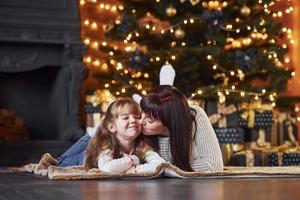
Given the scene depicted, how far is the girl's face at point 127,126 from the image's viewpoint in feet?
6.28

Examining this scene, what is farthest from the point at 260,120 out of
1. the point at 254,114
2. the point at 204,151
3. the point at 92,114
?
the point at 204,151

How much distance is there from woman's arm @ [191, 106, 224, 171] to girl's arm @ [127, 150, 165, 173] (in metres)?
0.14

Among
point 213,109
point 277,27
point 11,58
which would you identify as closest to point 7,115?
point 11,58

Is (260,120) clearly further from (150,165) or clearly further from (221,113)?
(150,165)

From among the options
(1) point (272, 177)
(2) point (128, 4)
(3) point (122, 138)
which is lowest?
(1) point (272, 177)

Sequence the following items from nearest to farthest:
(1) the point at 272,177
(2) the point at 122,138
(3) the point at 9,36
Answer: (1) the point at 272,177
(2) the point at 122,138
(3) the point at 9,36

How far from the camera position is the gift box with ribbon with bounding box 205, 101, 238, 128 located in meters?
4.02

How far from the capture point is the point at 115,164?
1.82 m

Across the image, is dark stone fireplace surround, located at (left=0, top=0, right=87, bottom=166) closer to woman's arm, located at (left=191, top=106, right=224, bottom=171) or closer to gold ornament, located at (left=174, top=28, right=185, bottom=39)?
gold ornament, located at (left=174, top=28, right=185, bottom=39)

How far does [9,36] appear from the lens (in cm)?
403

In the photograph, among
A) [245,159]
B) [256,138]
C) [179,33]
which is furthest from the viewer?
[256,138]

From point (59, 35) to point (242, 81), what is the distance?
49.3 inches

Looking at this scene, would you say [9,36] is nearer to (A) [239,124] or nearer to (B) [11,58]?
(B) [11,58]

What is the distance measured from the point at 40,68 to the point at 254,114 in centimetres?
149
